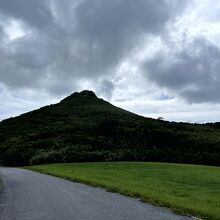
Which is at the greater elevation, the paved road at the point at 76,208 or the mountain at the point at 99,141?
the mountain at the point at 99,141

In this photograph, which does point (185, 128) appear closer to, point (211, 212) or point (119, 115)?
point (119, 115)

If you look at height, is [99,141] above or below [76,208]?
above

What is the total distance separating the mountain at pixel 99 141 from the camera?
85312 mm

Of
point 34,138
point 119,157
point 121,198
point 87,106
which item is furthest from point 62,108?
point 121,198

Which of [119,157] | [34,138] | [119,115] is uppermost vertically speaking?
[119,115]

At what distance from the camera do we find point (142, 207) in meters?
18.3

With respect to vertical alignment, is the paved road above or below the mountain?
below

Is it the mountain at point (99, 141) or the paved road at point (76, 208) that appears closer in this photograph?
the paved road at point (76, 208)

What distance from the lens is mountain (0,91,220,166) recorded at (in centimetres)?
8531

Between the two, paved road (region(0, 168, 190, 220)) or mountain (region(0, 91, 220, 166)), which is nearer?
paved road (region(0, 168, 190, 220))

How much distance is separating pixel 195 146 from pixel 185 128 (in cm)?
2650

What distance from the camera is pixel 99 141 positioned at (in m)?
99.6

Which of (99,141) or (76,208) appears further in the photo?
(99,141)

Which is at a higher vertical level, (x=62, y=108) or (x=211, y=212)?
(x=62, y=108)
